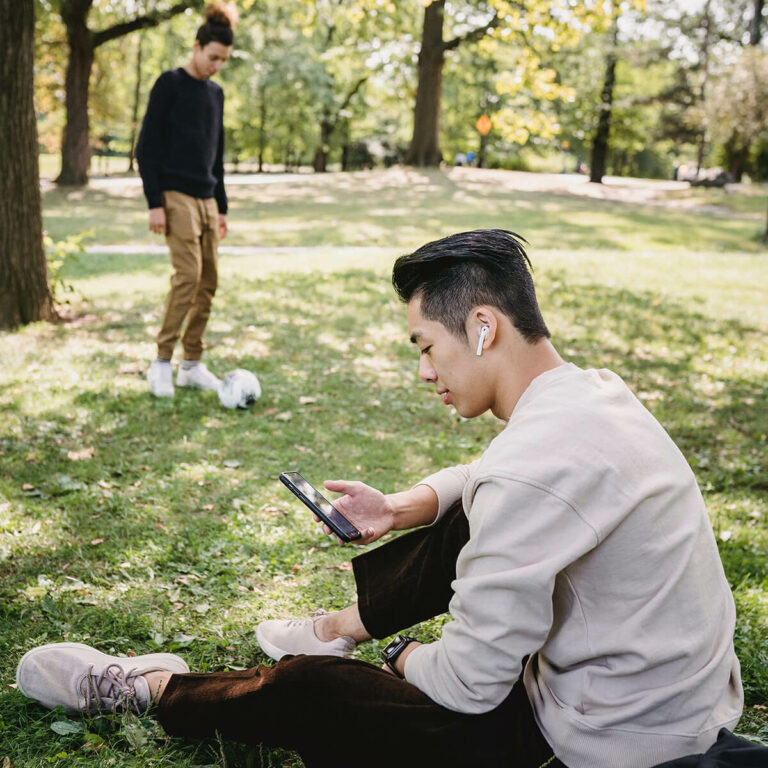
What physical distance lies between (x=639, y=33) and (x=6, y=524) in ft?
A: 143

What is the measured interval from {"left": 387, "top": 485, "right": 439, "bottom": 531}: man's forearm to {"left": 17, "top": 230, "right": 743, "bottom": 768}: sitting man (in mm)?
237

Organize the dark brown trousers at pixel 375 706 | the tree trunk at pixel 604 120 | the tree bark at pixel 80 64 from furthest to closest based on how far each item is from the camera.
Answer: the tree trunk at pixel 604 120, the tree bark at pixel 80 64, the dark brown trousers at pixel 375 706

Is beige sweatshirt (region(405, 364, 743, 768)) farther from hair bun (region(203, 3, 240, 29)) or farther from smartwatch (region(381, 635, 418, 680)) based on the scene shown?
hair bun (region(203, 3, 240, 29))

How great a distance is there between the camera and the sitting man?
166cm

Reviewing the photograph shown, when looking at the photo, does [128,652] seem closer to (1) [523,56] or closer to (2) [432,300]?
(2) [432,300]

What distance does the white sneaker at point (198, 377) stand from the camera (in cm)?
619

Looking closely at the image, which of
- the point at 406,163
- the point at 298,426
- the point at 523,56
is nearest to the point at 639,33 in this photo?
the point at 406,163

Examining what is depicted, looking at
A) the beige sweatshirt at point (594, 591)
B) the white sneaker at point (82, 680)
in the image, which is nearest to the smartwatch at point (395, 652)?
the beige sweatshirt at point (594, 591)

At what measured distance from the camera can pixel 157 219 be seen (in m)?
5.58

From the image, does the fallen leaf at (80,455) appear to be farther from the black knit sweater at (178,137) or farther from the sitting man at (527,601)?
the sitting man at (527,601)

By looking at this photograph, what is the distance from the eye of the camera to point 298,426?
5.68 meters

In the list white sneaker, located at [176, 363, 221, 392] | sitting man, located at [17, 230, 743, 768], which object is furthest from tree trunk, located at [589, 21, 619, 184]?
sitting man, located at [17, 230, 743, 768]

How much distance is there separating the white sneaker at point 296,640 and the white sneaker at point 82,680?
0.41 m

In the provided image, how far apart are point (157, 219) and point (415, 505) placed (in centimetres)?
386
